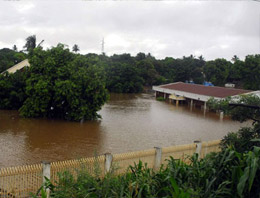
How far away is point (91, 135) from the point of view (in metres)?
14.8

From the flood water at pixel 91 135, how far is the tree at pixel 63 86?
93cm

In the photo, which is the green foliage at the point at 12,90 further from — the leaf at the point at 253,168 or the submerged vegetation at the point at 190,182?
the leaf at the point at 253,168

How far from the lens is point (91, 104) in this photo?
59.6ft

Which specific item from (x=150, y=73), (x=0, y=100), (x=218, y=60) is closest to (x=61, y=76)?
(x=0, y=100)

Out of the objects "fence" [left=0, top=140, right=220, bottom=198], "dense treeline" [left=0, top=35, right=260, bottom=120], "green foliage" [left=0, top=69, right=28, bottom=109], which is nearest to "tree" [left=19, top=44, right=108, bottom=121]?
"dense treeline" [left=0, top=35, right=260, bottom=120]

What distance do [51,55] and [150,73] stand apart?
31641 mm

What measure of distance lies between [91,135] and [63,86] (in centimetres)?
407

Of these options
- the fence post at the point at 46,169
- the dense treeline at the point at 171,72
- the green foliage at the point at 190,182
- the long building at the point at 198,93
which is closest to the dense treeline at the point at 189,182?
the green foliage at the point at 190,182

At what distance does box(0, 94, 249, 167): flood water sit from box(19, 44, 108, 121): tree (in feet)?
3.03

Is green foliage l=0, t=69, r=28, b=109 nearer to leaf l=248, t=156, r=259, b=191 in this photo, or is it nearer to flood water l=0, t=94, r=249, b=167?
flood water l=0, t=94, r=249, b=167

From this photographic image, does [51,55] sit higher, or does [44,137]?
[51,55]

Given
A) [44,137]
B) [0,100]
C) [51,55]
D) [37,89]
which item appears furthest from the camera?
[0,100]

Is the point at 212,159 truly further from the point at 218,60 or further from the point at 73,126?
the point at 218,60

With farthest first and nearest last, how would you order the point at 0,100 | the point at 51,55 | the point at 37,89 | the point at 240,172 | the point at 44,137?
the point at 0,100 < the point at 51,55 < the point at 37,89 < the point at 44,137 < the point at 240,172
